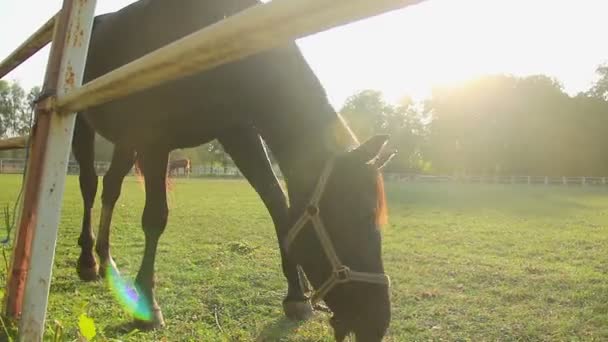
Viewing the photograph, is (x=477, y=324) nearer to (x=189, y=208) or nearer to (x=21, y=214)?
(x=21, y=214)

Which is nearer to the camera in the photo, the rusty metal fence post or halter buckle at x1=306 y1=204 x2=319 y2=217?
the rusty metal fence post

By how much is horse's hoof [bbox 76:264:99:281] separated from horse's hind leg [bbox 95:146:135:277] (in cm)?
12

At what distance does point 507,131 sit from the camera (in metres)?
53.0

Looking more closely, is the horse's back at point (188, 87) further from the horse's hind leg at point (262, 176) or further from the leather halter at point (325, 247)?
the leather halter at point (325, 247)

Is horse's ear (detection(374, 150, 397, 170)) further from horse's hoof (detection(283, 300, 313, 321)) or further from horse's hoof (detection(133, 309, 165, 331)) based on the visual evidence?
horse's hoof (detection(133, 309, 165, 331))

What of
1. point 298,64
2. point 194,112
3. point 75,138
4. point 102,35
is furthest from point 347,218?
point 75,138

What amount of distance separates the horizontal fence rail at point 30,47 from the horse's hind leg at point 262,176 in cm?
138

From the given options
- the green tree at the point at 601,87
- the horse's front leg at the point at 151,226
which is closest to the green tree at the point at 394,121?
the green tree at the point at 601,87

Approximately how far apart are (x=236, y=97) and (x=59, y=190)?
168cm

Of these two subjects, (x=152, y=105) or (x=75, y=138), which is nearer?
(x=152, y=105)

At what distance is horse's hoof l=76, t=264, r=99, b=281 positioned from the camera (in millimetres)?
4523

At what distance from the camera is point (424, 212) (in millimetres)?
13430

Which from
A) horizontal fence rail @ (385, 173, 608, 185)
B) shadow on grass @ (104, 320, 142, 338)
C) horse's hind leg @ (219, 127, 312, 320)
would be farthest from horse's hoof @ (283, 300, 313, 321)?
horizontal fence rail @ (385, 173, 608, 185)

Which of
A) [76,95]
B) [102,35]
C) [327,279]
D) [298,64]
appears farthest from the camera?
[102,35]
